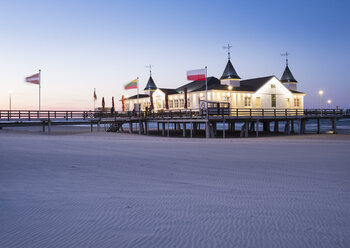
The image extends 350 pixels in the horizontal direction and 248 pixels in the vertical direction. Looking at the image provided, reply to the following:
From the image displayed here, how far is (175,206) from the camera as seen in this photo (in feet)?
18.8

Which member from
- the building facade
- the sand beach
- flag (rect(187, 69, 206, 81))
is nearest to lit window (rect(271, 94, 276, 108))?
the building facade

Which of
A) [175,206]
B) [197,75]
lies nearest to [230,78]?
[197,75]

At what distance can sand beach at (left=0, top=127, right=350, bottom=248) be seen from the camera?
4188mm

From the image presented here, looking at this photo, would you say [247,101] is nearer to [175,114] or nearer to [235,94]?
[235,94]

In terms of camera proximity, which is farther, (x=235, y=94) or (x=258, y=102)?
(x=258, y=102)

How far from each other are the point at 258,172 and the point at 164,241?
19.4 ft

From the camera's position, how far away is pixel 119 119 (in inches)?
1554

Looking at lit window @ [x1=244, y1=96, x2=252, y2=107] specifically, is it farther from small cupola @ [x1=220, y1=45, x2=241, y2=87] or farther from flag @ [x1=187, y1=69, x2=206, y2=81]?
flag @ [x1=187, y1=69, x2=206, y2=81]

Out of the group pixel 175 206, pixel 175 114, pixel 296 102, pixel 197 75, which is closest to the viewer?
pixel 175 206

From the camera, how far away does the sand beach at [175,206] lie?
4188mm

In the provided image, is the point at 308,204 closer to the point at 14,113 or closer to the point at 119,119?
the point at 119,119

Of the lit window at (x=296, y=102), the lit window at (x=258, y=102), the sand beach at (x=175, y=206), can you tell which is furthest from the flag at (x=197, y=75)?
the lit window at (x=296, y=102)

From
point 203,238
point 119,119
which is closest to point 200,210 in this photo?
point 203,238

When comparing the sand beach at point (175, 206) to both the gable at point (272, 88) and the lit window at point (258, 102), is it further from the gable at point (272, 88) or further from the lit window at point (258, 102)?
the gable at point (272, 88)
